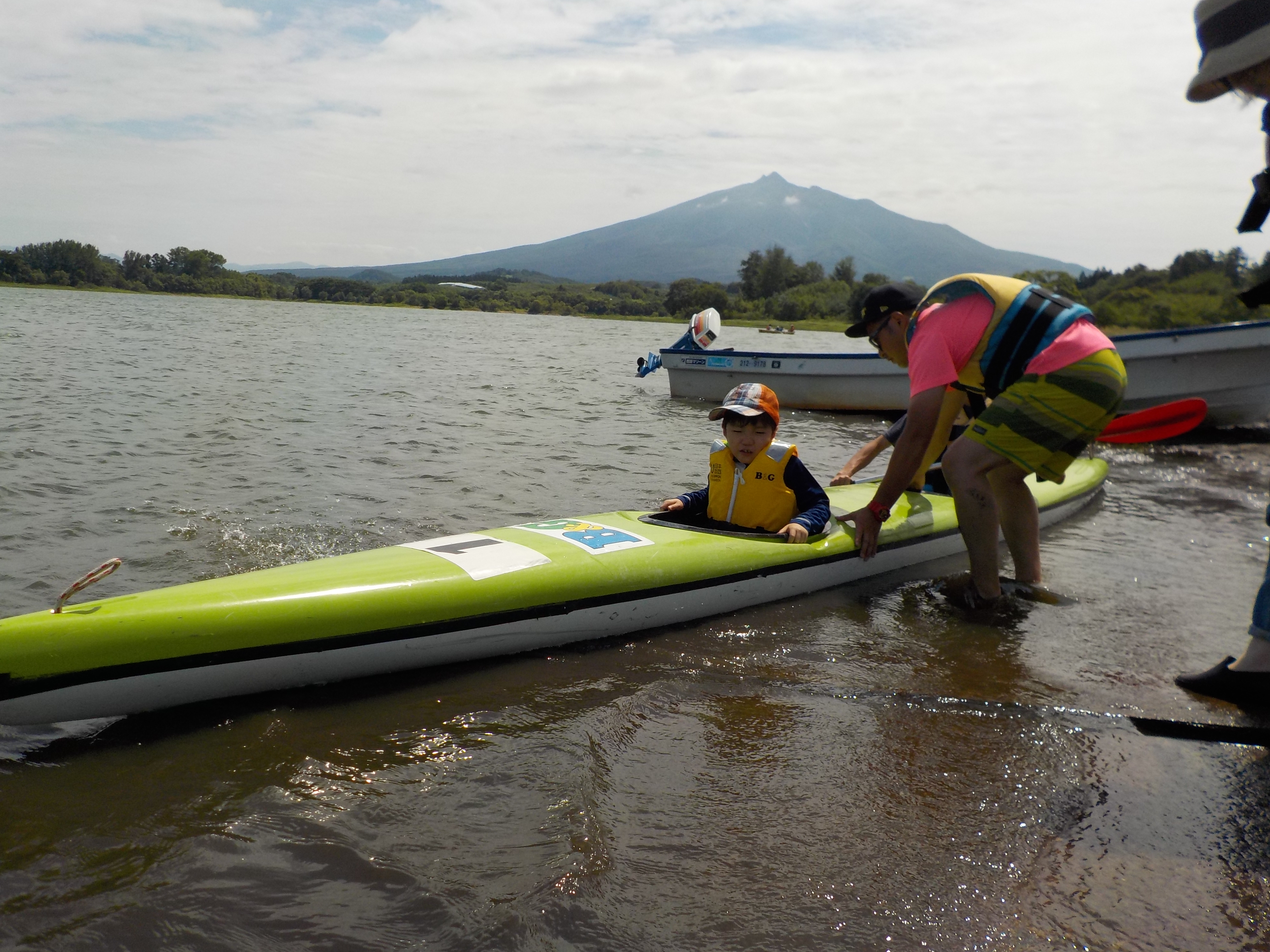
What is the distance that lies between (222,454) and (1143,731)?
7840 mm

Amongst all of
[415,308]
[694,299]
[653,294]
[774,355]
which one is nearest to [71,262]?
[415,308]

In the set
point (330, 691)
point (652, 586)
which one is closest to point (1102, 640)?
point (652, 586)

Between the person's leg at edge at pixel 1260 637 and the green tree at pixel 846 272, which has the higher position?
the green tree at pixel 846 272

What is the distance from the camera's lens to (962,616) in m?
4.27

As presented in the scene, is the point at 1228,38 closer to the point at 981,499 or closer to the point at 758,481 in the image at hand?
the point at 981,499

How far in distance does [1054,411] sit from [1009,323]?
46 cm

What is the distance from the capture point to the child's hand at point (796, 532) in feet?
14.3

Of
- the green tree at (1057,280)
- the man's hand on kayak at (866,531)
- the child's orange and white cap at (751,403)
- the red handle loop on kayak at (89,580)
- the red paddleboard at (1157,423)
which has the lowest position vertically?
the man's hand on kayak at (866,531)

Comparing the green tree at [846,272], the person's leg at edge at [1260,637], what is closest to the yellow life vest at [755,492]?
the person's leg at edge at [1260,637]

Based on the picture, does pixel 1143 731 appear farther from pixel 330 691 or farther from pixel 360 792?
pixel 330 691

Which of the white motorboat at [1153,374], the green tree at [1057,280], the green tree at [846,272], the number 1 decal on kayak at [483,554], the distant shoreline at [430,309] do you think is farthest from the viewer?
the green tree at [846,272]

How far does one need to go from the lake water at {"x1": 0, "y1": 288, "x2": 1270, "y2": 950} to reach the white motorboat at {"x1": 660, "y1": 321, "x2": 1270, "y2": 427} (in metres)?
6.34

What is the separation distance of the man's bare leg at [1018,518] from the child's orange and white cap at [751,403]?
107cm

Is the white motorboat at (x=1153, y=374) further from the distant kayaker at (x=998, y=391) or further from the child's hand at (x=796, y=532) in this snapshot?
the child's hand at (x=796, y=532)
